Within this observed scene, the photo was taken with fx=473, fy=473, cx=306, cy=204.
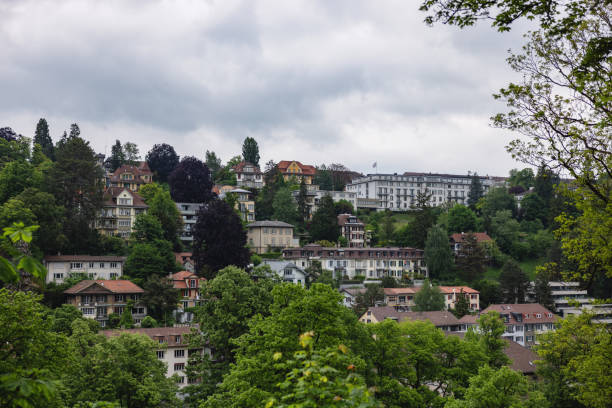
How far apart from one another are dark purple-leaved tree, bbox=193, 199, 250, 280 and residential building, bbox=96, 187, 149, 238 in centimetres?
1730

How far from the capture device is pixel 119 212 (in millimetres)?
75000

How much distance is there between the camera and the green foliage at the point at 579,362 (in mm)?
13174

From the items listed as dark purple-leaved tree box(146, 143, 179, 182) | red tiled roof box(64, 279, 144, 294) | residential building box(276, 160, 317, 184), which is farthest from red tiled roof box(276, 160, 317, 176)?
red tiled roof box(64, 279, 144, 294)

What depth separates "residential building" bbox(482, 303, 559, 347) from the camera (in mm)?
63969

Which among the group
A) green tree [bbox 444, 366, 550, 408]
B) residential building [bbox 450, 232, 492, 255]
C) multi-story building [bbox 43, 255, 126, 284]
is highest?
residential building [bbox 450, 232, 492, 255]

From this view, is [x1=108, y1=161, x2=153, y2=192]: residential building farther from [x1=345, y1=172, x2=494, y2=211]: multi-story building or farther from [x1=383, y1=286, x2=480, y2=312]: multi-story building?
[x1=383, y1=286, x2=480, y2=312]: multi-story building

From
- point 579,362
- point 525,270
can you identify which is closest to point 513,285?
point 525,270

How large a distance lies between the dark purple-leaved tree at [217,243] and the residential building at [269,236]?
19538 millimetres

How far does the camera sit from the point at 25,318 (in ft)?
65.2

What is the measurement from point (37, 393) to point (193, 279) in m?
54.3

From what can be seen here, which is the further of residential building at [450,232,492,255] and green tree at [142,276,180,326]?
residential building at [450,232,492,255]

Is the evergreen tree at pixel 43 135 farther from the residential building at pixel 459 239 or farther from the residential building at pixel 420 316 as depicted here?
the residential building at pixel 459 239

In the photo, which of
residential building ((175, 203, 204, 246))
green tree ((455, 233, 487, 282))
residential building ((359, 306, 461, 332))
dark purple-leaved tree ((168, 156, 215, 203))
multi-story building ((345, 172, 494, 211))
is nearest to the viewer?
residential building ((359, 306, 461, 332))

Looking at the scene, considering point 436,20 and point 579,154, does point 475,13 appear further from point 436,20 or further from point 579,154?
point 579,154
